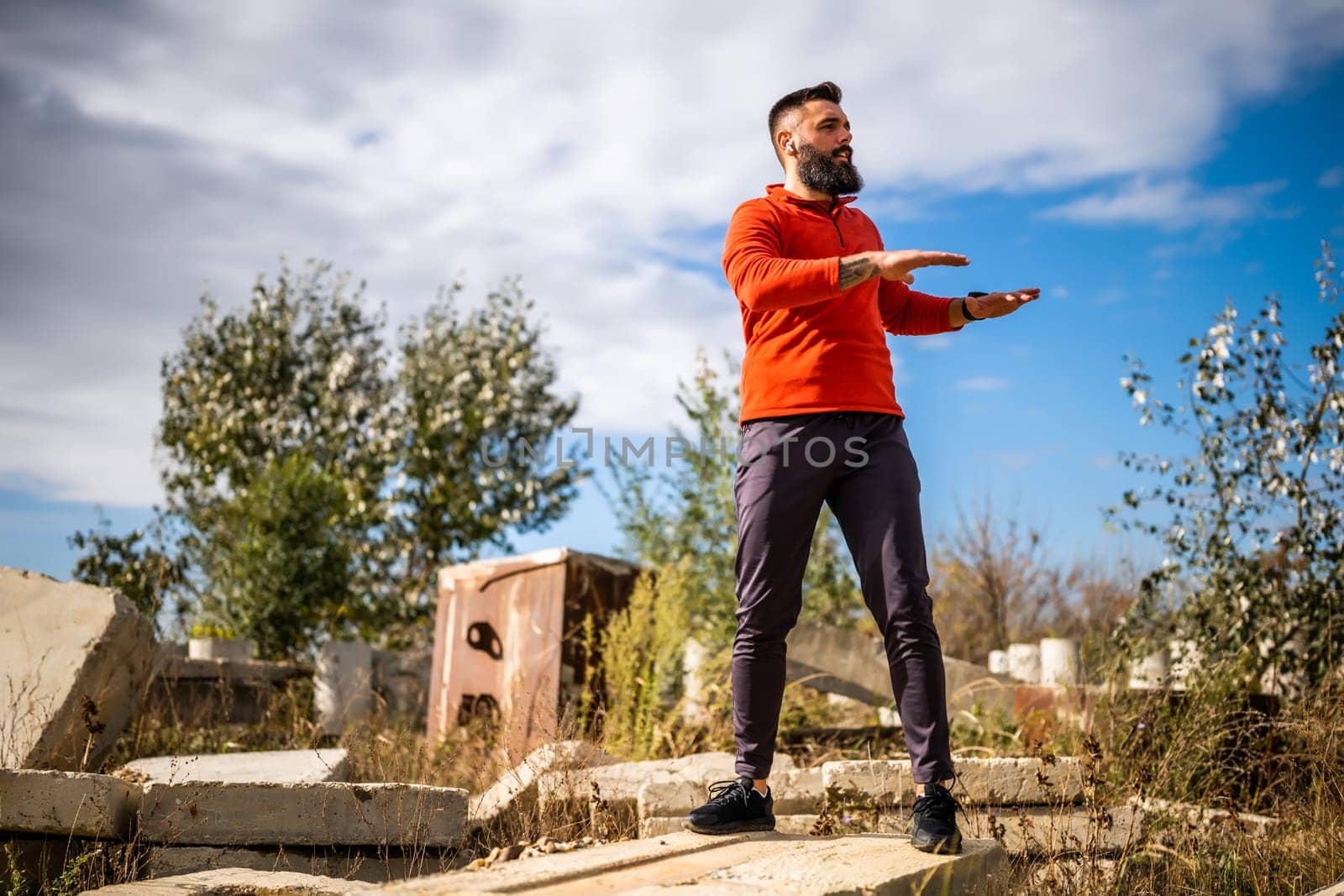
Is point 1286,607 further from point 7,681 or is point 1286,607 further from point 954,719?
point 7,681

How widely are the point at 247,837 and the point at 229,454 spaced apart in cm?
1207

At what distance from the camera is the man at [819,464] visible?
8.68ft

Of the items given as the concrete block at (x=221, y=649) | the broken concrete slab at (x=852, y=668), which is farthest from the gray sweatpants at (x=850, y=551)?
the concrete block at (x=221, y=649)

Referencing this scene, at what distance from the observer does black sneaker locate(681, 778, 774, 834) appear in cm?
277

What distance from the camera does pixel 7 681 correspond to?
436cm

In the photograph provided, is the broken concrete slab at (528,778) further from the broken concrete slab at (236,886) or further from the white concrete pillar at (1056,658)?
the white concrete pillar at (1056,658)

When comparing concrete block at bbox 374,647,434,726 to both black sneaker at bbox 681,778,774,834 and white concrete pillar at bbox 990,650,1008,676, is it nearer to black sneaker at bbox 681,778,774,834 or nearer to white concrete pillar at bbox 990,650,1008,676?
white concrete pillar at bbox 990,650,1008,676

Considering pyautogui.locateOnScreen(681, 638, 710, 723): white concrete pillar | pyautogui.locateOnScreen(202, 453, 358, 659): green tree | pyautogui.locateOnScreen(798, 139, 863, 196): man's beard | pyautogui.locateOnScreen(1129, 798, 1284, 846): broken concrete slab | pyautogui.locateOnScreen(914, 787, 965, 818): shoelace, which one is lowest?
pyautogui.locateOnScreen(1129, 798, 1284, 846): broken concrete slab

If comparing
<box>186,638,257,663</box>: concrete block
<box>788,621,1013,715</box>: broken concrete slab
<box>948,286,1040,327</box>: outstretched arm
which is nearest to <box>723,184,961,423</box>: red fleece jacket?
<box>948,286,1040,327</box>: outstretched arm

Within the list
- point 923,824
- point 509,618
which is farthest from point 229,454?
point 923,824

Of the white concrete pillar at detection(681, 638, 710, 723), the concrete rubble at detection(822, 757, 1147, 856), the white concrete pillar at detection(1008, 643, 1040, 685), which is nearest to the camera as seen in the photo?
the concrete rubble at detection(822, 757, 1147, 856)

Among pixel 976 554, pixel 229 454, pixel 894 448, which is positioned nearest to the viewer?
pixel 894 448

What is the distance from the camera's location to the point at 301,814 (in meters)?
3.37

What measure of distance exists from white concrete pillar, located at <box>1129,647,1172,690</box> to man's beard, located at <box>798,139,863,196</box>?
3.28 metres
